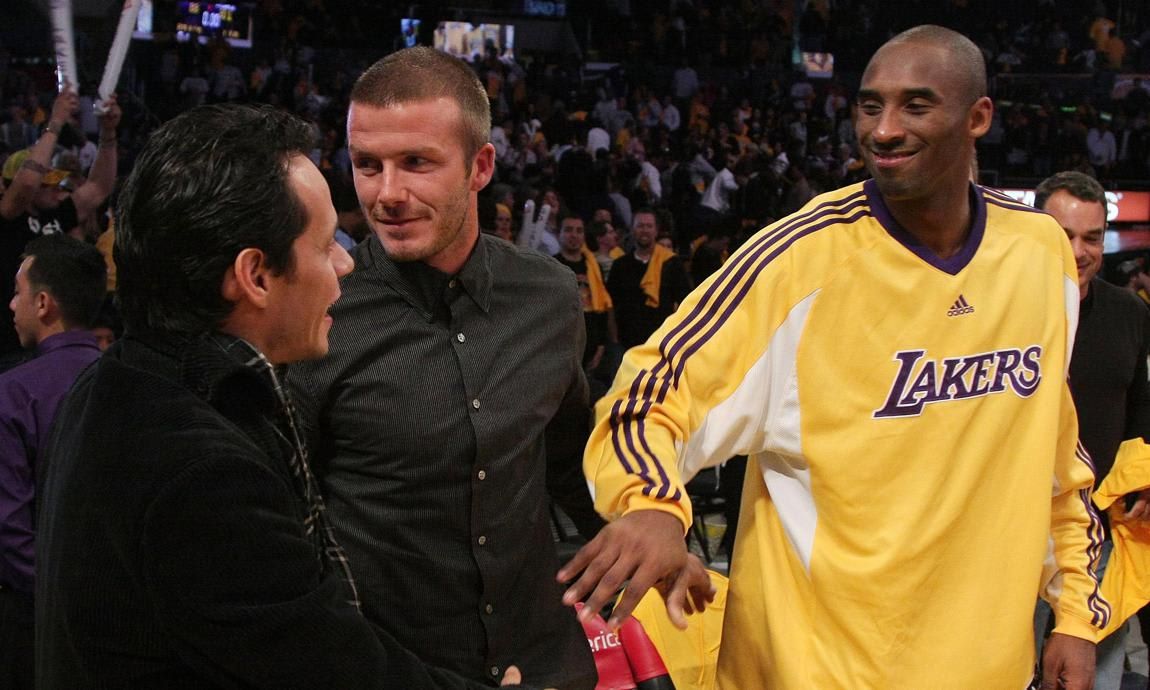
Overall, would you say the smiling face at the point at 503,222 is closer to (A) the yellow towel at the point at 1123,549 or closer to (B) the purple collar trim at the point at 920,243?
(A) the yellow towel at the point at 1123,549

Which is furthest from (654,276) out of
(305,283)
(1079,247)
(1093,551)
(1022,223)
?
A: (305,283)

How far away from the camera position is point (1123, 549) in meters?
3.92

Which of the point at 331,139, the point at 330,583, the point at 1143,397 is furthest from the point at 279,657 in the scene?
the point at 331,139

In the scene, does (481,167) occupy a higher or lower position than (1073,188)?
higher

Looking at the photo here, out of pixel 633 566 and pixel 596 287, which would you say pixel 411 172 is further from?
pixel 596 287

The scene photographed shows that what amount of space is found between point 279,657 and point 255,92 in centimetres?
1688

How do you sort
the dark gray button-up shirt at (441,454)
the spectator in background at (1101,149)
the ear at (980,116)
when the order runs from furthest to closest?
1. the spectator in background at (1101,149)
2. the ear at (980,116)
3. the dark gray button-up shirt at (441,454)

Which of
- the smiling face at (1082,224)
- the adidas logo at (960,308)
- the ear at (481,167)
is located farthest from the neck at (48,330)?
the smiling face at (1082,224)

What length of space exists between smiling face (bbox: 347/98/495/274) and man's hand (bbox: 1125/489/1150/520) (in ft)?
8.05

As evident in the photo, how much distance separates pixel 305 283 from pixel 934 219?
4.14 ft

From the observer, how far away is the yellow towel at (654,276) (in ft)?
29.4

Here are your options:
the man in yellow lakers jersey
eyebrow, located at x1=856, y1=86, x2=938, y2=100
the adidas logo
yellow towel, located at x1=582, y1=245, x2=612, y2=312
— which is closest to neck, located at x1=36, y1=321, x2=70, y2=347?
the man in yellow lakers jersey

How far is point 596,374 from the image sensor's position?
331 inches

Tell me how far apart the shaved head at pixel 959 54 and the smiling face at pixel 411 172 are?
2.71 feet
